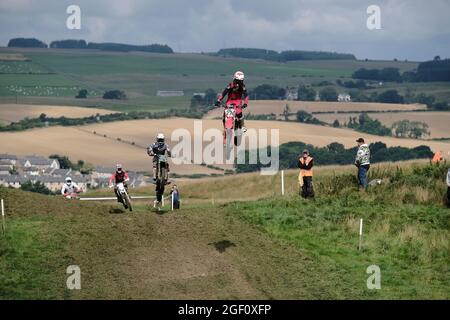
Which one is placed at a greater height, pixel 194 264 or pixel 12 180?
pixel 194 264

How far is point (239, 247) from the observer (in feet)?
75.8

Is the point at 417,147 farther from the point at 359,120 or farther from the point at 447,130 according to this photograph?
the point at 359,120

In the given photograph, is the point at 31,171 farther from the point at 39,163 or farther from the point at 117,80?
the point at 117,80

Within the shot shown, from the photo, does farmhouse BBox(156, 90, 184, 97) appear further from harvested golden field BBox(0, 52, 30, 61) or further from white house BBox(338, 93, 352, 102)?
harvested golden field BBox(0, 52, 30, 61)

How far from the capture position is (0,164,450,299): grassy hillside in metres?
19.8

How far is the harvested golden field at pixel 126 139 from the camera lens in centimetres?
8631

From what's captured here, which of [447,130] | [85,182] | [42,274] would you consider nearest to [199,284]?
[42,274]

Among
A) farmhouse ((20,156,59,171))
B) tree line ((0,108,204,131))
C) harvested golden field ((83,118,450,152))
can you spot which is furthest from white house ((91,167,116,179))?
tree line ((0,108,204,131))

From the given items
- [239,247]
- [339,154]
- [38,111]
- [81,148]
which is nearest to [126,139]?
[81,148]

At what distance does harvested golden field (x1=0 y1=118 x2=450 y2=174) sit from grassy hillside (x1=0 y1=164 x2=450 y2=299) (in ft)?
171

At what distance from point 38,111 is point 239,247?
100 m

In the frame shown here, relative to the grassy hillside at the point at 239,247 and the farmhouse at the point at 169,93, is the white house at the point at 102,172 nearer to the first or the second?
the grassy hillside at the point at 239,247

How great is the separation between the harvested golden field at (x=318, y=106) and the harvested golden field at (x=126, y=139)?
14.5 meters

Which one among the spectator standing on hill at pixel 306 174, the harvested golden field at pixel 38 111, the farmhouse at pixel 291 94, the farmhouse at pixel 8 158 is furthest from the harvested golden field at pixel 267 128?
the spectator standing on hill at pixel 306 174
